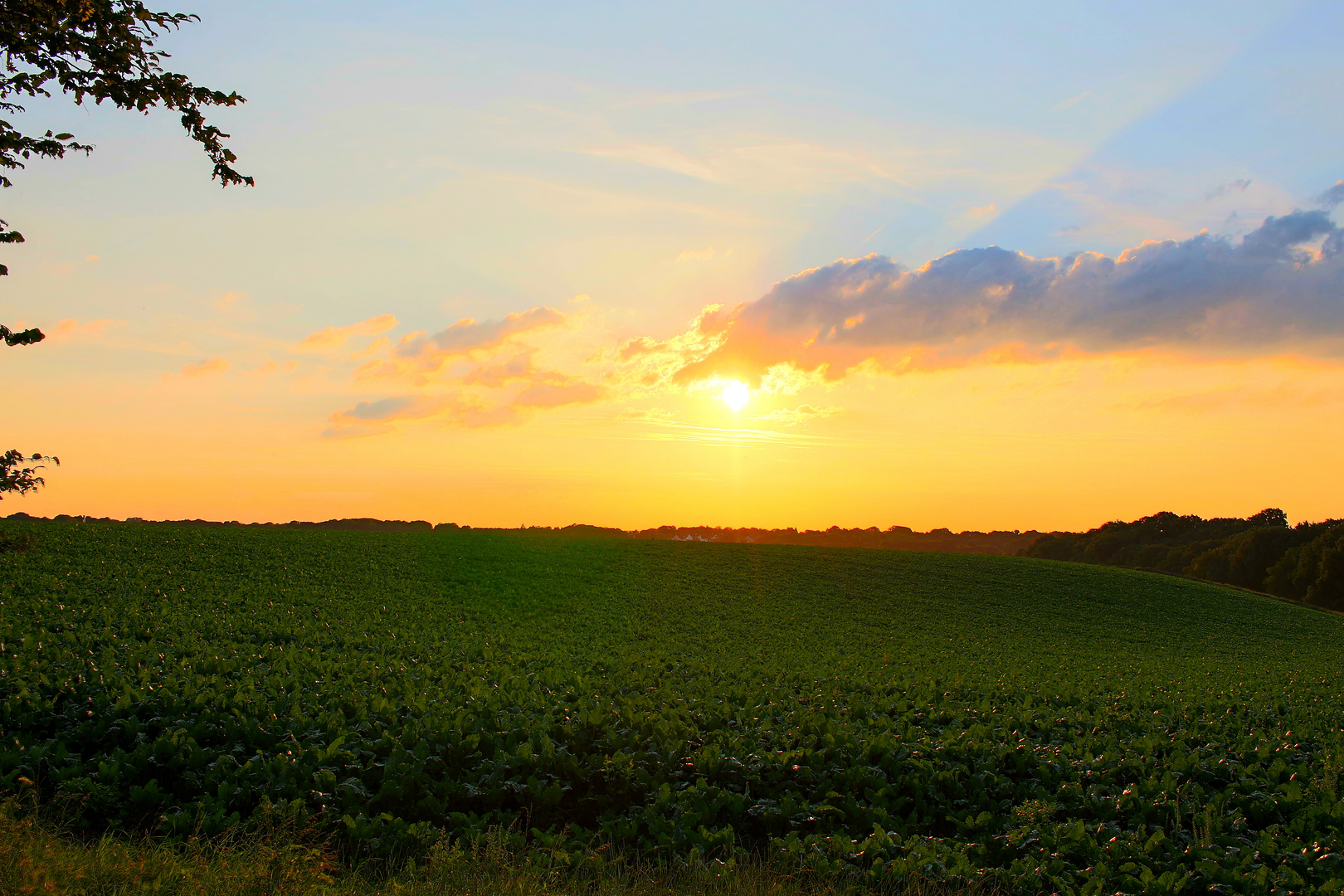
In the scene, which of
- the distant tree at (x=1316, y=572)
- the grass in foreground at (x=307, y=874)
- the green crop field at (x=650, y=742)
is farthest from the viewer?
the distant tree at (x=1316, y=572)

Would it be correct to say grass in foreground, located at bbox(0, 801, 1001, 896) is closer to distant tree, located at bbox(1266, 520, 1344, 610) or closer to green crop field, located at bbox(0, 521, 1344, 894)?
green crop field, located at bbox(0, 521, 1344, 894)

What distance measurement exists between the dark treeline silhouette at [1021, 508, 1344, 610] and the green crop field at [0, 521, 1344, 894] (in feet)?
153

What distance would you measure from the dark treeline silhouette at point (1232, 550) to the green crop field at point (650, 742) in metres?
→ 46.6

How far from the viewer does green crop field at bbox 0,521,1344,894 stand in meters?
9.55

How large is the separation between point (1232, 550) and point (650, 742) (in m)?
82.7

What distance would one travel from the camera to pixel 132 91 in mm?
11422

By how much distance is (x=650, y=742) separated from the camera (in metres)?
12.1

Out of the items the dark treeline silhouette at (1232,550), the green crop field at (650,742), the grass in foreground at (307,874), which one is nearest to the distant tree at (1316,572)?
the dark treeline silhouette at (1232,550)

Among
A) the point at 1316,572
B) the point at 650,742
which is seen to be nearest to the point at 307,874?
the point at 650,742

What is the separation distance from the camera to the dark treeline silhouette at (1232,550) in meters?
65.5

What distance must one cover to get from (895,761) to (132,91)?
1490 centimetres

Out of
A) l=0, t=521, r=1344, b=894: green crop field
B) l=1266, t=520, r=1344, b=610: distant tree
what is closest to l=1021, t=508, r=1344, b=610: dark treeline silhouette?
l=1266, t=520, r=1344, b=610: distant tree

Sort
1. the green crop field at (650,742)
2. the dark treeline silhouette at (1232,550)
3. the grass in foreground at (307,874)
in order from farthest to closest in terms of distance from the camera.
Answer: the dark treeline silhouette at (1232,550) < the green crop field at (650,742) < the grass in foreground at (307,874)

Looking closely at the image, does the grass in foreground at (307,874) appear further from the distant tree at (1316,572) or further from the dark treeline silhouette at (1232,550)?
the dark treeline silhouette at (1232,550)
